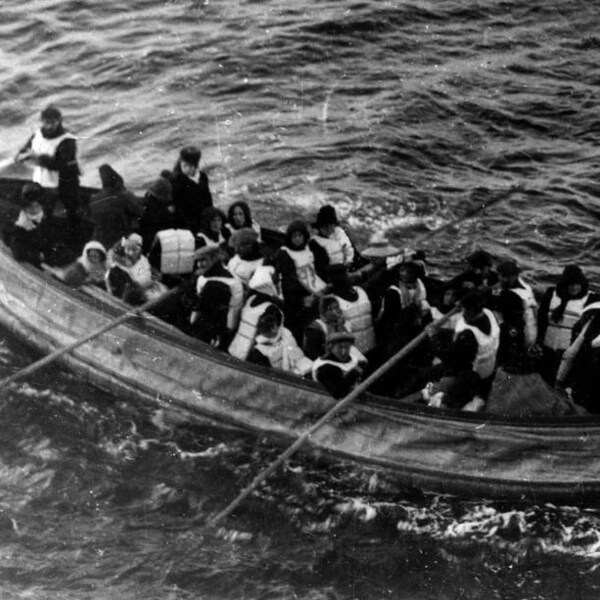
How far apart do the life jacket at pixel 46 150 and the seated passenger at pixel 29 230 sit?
2.66 ft

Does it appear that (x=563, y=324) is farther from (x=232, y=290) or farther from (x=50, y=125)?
(x=50, y=125)

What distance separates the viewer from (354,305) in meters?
12.1

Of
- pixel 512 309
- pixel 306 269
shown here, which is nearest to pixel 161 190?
pixel 306 269

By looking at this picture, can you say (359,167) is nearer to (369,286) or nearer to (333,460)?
(369,286)

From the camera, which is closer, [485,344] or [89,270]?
[485,344]

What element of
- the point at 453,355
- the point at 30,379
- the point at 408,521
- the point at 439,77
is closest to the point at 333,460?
the point at 408,521

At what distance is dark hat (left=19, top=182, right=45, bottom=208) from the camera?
541 inches

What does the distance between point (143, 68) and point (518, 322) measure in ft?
48.4

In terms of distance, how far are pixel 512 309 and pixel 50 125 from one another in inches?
266

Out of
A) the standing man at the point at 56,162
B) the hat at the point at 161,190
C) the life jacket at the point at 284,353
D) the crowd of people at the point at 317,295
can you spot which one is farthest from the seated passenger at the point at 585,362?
the standing man at the point at 56,162

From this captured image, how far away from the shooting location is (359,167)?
66.6 ft

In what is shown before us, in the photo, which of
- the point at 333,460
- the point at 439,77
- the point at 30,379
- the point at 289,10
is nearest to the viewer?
the point at 333,460

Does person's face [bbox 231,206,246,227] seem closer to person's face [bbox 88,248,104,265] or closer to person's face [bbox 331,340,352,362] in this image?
person's face [bbox 88,248,104,265]

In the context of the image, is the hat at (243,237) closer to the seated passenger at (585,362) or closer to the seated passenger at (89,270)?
the seated passenger at (89,270)
